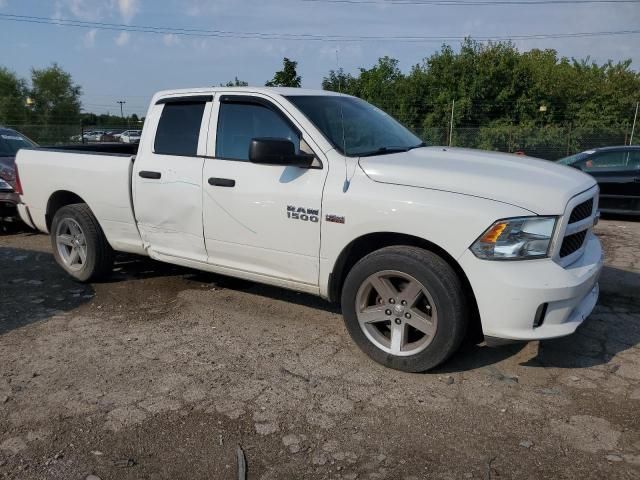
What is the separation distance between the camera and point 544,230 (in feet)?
10.9

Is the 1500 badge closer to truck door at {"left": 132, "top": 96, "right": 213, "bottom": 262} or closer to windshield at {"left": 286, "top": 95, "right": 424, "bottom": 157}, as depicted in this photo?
windshield at {"left": 286, "top": 95, "right": 424, "bottom": 157}

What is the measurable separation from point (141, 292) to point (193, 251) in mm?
1104

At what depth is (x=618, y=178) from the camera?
991 centimetres

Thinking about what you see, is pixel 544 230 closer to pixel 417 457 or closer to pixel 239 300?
pixel 417 457

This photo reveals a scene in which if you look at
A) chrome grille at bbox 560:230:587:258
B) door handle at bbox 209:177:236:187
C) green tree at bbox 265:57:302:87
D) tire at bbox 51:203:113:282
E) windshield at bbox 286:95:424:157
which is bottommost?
tire at bbox 51:203:113:282

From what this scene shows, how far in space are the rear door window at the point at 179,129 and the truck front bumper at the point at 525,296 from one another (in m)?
2.59

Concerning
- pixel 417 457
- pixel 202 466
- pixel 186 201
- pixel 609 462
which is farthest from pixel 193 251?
pixel 609 462

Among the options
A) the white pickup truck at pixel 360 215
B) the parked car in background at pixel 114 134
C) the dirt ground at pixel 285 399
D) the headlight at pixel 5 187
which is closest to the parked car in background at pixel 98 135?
the parked car in background at pixel 114 134

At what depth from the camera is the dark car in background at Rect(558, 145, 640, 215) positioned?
9.74 m

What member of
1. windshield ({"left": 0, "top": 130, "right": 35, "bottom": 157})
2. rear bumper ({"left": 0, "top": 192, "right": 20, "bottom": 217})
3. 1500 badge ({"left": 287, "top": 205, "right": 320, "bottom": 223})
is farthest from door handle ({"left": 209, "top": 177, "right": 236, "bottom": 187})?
windshield ({"left": 0, "top": 130, "right": 35, "bottom": 157})

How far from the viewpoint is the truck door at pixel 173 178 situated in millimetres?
4695

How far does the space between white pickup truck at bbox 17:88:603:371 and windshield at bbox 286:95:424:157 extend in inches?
0.7

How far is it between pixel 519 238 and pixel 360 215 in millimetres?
1028

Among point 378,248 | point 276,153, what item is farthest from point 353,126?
point 378,248
